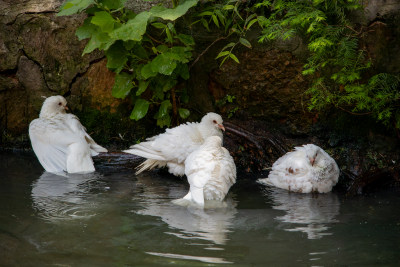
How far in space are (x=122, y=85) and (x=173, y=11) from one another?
55.3 inches

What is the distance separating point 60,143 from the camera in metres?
6.34

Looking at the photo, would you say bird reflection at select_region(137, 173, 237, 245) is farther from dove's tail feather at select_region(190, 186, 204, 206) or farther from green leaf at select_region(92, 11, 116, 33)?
green leaf at select_region(92, 11, 116, 33)

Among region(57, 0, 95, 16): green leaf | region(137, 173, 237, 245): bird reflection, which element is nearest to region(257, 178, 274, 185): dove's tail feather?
region(137, 173, 237, 245): bird reflection

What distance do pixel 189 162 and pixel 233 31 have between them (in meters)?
2.18

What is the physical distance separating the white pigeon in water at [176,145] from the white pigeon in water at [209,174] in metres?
0.56

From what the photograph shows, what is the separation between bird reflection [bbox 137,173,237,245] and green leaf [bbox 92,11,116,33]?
82.8 inches

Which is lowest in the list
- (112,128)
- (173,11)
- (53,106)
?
(112,128)

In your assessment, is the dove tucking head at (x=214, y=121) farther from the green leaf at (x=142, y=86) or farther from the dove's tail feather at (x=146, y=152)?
the green leaf at (x=142, y=86)

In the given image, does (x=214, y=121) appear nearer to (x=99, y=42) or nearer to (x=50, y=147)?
(x=99, y=42)

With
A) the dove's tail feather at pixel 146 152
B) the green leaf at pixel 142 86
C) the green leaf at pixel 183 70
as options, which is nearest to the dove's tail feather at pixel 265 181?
the dove's tail feather at pixel 146 152

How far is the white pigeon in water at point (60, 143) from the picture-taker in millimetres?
6188

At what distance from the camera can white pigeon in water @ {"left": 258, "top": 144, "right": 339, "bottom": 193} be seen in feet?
17.7

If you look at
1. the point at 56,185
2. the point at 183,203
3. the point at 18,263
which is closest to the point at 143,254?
the point at 18,263

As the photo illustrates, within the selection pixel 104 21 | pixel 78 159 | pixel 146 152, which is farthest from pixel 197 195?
pixel 104 21
